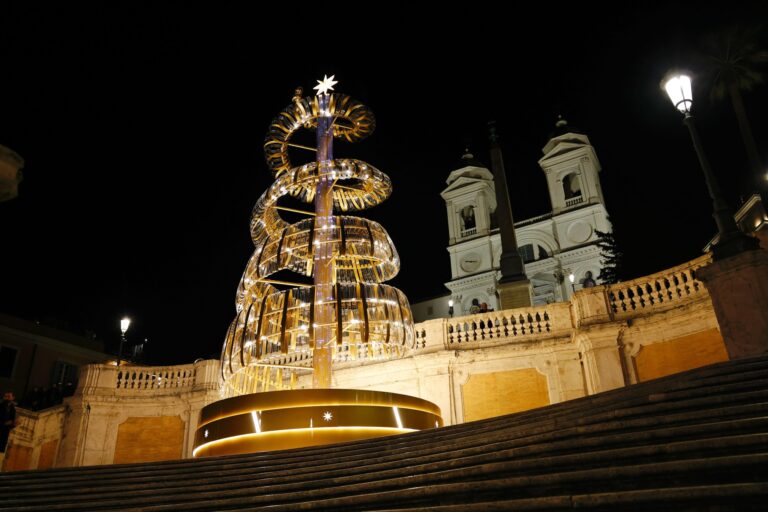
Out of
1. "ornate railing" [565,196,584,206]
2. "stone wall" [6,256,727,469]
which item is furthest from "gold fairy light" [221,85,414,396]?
"ornate railing" [565,196,584,206]

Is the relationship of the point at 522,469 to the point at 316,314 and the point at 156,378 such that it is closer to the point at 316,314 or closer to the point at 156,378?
the point at 316,314

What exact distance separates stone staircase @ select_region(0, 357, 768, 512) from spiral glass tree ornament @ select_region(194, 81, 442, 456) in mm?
4361

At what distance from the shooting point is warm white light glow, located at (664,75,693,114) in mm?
9852

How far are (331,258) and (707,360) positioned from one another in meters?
9.39

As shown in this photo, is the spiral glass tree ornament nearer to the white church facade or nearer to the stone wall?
the stone wall

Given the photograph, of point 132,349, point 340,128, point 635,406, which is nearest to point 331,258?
point 340,128

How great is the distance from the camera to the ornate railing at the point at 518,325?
15969 mm

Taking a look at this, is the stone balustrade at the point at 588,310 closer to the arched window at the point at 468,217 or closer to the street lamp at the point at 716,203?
the street lamp at the point at 716,203

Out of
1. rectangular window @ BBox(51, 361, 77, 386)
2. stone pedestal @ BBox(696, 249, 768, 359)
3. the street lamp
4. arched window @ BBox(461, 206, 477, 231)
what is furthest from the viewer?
arched window @ BBox(461, 206, 477, 231)

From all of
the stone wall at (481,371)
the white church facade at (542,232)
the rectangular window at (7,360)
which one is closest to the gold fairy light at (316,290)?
the stone wall at (481,371)

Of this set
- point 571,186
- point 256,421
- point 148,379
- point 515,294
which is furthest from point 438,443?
point 571,186

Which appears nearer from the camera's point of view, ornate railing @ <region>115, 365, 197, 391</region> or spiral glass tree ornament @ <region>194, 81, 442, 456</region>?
spiral glass tree ornament @ <region>194, 81, 442, 456</region>

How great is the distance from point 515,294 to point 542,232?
90.8 ft

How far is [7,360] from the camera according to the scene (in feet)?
97.9
